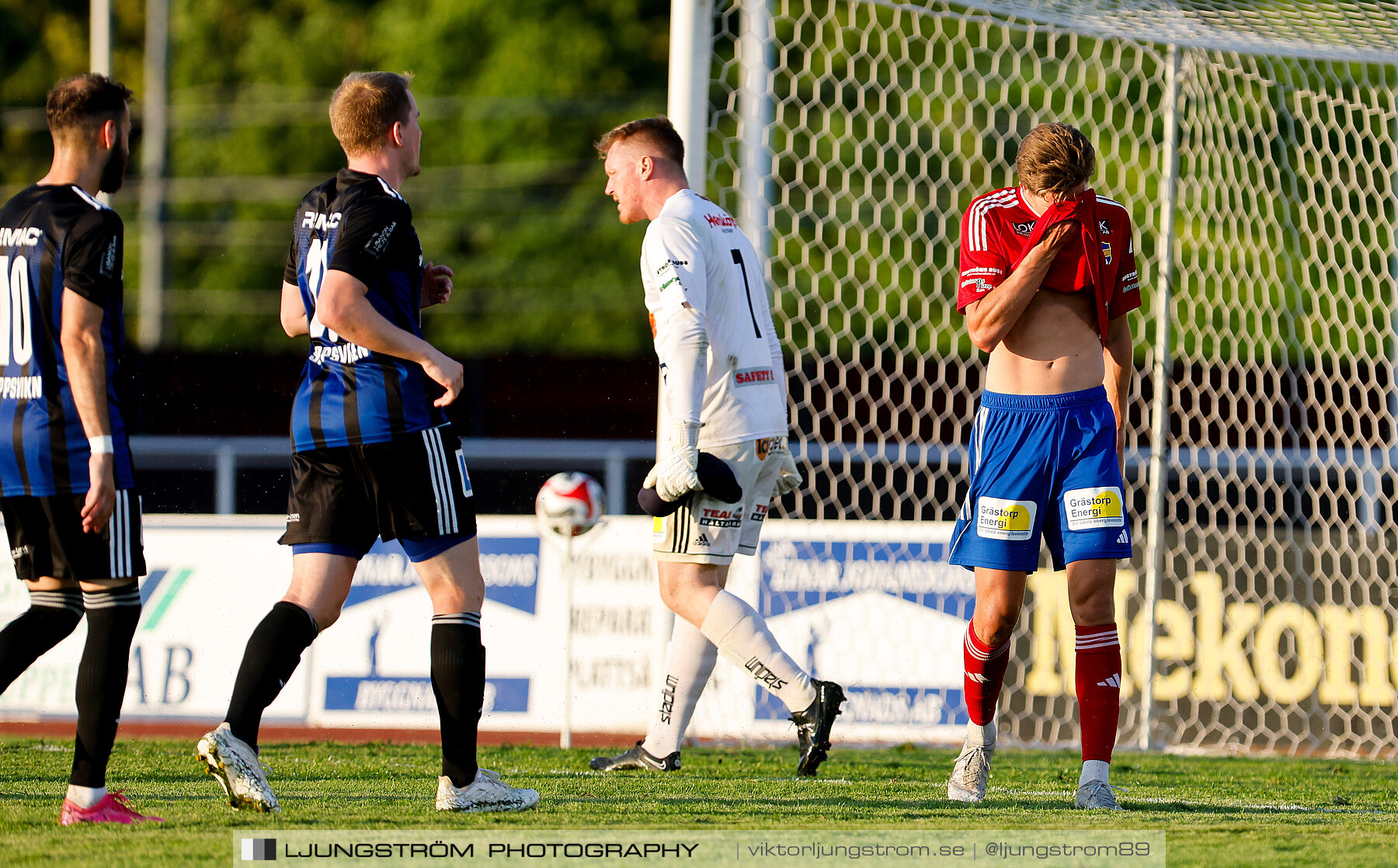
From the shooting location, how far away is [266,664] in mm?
3871

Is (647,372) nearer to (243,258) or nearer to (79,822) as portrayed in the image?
(79,822)

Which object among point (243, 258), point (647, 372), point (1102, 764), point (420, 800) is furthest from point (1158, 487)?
point (243, 258)

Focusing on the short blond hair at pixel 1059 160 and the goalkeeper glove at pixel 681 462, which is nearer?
the short blond hair at pixel 1059 160

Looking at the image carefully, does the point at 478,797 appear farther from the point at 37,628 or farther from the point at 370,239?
the point at 370,239

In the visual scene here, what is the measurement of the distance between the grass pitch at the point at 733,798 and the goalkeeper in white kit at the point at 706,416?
1.17 feet

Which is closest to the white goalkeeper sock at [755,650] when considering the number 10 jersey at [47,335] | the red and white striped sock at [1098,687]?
the red and white striped sock at [1098,687]

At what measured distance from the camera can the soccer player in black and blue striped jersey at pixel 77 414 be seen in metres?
3.76

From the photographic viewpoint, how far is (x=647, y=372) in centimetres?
1565

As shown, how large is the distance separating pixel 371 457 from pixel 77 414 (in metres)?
0.74

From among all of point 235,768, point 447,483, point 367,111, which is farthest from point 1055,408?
point 235,768

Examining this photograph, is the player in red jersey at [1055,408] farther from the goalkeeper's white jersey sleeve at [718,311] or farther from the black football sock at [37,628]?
the black football sock at [37,628]

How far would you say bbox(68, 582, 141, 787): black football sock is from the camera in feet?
12.5

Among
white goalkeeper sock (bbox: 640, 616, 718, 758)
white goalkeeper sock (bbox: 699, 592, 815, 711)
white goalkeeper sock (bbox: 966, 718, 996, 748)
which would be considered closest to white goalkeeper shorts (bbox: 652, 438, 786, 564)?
white goalkeeper sock (bbox: 699, 592, 815, 711)

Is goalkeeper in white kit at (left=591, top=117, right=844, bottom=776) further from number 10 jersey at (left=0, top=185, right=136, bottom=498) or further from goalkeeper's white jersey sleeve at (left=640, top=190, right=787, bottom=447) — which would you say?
number 10 jersey at (left=0, top=185, right=136, bottom=498)
